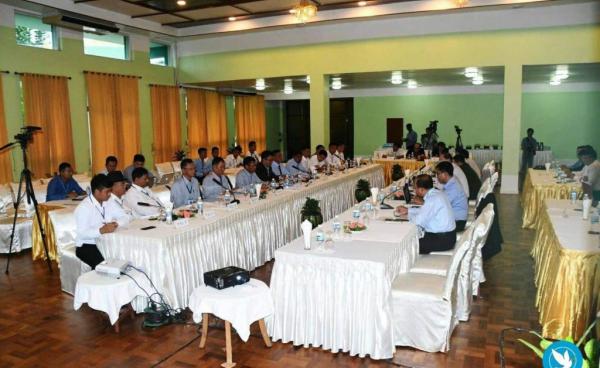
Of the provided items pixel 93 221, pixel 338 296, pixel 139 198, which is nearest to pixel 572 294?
pixel 338 296

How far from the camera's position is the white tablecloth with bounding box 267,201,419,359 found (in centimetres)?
339

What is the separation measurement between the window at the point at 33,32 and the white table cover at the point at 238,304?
8.11 meters

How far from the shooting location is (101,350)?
378 cm

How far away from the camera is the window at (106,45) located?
10.7 metres

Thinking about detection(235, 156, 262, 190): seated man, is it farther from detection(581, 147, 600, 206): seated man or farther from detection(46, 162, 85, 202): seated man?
detection(581, 147, 600, 206): seated man

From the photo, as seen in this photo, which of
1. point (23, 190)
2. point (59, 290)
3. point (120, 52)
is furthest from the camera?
point (120, 52)

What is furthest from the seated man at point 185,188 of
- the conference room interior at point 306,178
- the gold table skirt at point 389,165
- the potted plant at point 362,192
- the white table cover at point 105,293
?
the gold table skirt at point 389,165

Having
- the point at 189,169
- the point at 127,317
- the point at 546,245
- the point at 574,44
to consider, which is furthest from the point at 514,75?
the point at 127,317

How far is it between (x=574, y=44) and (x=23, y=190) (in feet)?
35.5

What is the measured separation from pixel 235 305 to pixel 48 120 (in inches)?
317

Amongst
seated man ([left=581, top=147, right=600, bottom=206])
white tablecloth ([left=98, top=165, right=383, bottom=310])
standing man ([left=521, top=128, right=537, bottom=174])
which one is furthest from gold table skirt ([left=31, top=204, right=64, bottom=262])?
standing man ([left=521, top=128, right=537, bottom=174])

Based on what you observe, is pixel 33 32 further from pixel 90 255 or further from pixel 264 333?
pixel 264 333

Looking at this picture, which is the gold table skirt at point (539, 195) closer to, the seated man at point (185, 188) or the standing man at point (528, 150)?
the seated man at point (185, 188)

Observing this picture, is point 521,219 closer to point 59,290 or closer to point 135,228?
point 135,228
